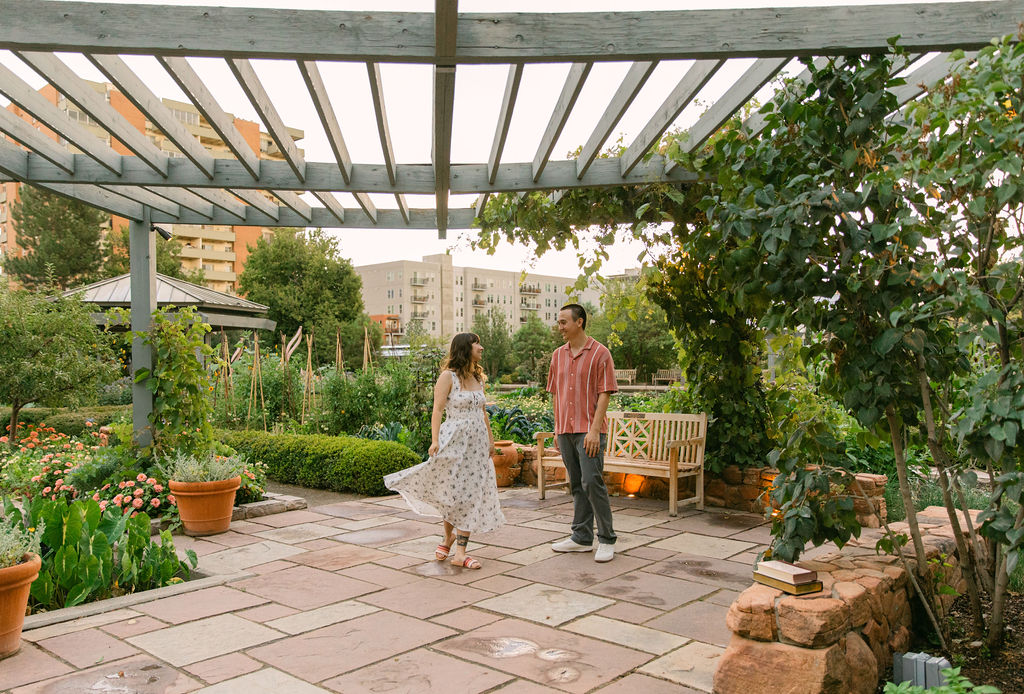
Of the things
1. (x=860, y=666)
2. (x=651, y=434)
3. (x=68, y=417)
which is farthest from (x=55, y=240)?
(x=860, y=666)

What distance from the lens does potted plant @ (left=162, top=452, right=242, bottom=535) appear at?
5.99 m

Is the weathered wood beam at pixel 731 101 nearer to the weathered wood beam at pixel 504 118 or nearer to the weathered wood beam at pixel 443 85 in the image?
the weathered wood beam at pixel 504 118

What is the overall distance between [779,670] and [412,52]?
295 cm

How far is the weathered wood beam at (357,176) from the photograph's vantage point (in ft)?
18.3

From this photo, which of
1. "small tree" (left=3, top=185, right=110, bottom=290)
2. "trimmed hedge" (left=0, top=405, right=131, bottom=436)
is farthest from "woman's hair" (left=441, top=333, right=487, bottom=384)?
"small tree" (left=3, top=185, right=110, bottom=290)

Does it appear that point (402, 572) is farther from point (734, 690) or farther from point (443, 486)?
point (734, 690)

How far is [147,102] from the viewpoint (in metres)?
4.33

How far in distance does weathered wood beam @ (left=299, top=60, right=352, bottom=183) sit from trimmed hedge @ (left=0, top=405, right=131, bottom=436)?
319 inches

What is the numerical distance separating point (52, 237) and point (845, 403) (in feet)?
101

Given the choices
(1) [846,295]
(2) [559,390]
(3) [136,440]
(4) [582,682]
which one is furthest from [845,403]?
(3) [136,440]

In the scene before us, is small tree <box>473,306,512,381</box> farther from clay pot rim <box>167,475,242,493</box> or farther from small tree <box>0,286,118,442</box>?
clay pot rim <box>167,475,242,493</box>

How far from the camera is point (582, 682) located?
3047mm

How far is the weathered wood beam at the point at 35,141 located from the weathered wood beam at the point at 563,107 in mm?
3307

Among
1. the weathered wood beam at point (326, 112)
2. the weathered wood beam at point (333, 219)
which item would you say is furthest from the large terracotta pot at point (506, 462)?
the weathered wood beam at point (326, 112)
